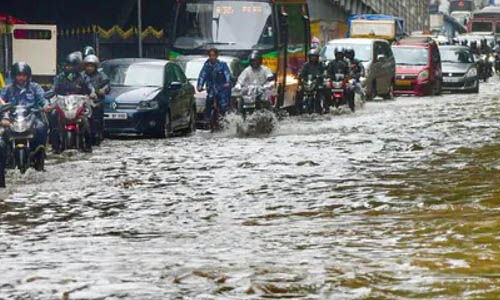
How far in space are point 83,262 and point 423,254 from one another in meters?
2.38

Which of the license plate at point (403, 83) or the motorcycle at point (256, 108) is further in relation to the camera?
the license plate at point (403, 83)

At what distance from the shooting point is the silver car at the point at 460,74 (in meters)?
50.3

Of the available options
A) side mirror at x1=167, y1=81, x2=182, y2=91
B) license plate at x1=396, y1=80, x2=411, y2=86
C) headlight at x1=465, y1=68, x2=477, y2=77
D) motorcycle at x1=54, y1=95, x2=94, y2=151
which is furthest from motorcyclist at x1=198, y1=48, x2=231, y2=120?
headlight at x1=465, y1=68, x2=477, y2=77

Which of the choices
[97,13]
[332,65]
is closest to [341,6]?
[97,13]

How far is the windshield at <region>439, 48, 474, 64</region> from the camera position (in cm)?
5222

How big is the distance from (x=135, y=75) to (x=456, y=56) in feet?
88.2

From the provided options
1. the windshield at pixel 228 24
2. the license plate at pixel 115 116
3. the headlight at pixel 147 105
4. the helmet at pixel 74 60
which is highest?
the windshield at pixel 228 24

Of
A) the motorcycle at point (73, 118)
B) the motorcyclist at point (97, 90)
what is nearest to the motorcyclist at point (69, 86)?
the motorcycle at point (73, 118)

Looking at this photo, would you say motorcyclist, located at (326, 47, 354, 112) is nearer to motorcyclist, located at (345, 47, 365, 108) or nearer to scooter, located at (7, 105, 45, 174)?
motorcyclist, located at (345, 47, 365, 108)

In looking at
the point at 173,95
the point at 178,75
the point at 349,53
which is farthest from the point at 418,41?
the point at 173,95

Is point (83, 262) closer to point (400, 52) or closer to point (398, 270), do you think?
point (398, 270)

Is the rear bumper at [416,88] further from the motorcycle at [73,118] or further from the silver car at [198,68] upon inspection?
the motorcycle at [73,118]

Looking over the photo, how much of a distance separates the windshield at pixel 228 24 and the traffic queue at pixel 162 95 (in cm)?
80

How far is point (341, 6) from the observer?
299ft
